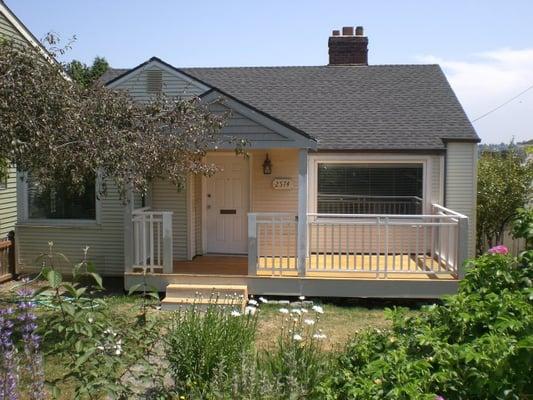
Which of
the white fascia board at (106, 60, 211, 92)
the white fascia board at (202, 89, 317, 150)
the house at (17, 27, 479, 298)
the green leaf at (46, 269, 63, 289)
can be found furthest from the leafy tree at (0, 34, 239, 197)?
the white fascia board at (106, 60, 211, 92)

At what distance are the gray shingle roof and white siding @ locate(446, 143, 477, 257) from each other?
0.25 m

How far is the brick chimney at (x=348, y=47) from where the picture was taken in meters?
15.4

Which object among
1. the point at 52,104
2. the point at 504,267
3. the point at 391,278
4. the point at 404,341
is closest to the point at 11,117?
the point at 52,104

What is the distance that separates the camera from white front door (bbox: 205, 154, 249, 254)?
12.1 m

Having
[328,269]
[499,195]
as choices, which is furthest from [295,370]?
[499,195]

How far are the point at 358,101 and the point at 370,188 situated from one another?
2.69 m

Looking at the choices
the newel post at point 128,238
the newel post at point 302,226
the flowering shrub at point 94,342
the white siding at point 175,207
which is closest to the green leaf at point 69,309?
the flowering shrub at point 94,342

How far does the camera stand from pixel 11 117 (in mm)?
5371

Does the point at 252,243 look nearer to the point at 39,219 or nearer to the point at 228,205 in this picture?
the point at 228,205

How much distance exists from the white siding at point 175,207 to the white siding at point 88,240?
0.80 m

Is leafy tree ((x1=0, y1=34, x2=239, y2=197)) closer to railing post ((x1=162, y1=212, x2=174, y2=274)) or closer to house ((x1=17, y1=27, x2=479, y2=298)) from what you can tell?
railing post ((x1=162, y1=212, x2=174, y2=274))

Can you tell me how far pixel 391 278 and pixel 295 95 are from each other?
603 centimetres

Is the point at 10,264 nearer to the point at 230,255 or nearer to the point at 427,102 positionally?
the point at 230,255

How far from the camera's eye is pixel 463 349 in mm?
3000
